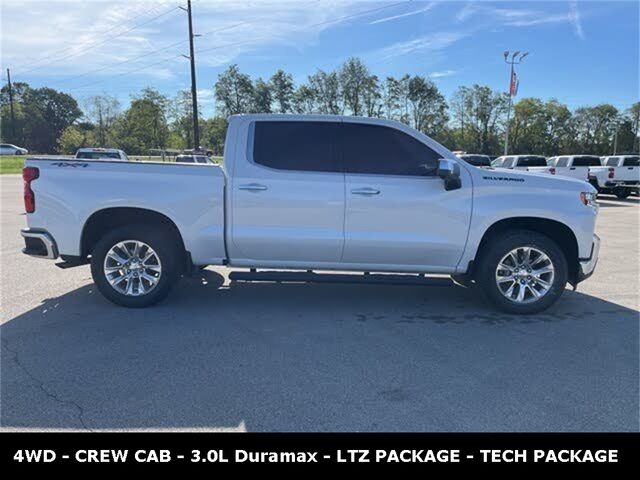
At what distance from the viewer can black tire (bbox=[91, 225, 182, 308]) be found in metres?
4.95

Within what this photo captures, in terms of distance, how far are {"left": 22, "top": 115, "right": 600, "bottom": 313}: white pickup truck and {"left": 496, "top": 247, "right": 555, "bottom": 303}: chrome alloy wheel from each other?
1cm

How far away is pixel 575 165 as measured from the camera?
22844 millimetres

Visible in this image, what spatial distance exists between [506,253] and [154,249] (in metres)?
3.77

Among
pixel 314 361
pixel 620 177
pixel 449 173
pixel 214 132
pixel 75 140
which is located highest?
pixel 214 132

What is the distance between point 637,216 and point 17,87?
11513cm

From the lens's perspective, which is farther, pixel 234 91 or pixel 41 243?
pixel 234 91

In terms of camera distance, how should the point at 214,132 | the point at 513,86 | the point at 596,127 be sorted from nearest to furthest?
1. the point at 513,86
2. the point at 214,132
3. the point at 596,127

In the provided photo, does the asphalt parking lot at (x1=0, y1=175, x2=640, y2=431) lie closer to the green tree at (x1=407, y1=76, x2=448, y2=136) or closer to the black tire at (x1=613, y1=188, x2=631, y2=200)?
the black tire at (x1=613, y1=188, x2=631, y2=200)

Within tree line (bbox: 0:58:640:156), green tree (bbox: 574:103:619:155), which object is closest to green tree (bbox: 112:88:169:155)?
tree line (bbox: 0:58:640:156)

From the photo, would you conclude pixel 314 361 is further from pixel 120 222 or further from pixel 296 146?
pixel 120 222

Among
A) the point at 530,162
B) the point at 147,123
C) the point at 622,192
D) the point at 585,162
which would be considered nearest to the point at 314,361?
the point at 622,192

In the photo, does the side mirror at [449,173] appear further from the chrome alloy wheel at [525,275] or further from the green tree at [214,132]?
the green tree at [214,132]

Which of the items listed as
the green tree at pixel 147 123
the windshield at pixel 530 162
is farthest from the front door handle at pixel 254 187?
the green tree at pixel 147 123

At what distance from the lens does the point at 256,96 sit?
60.8 metres
